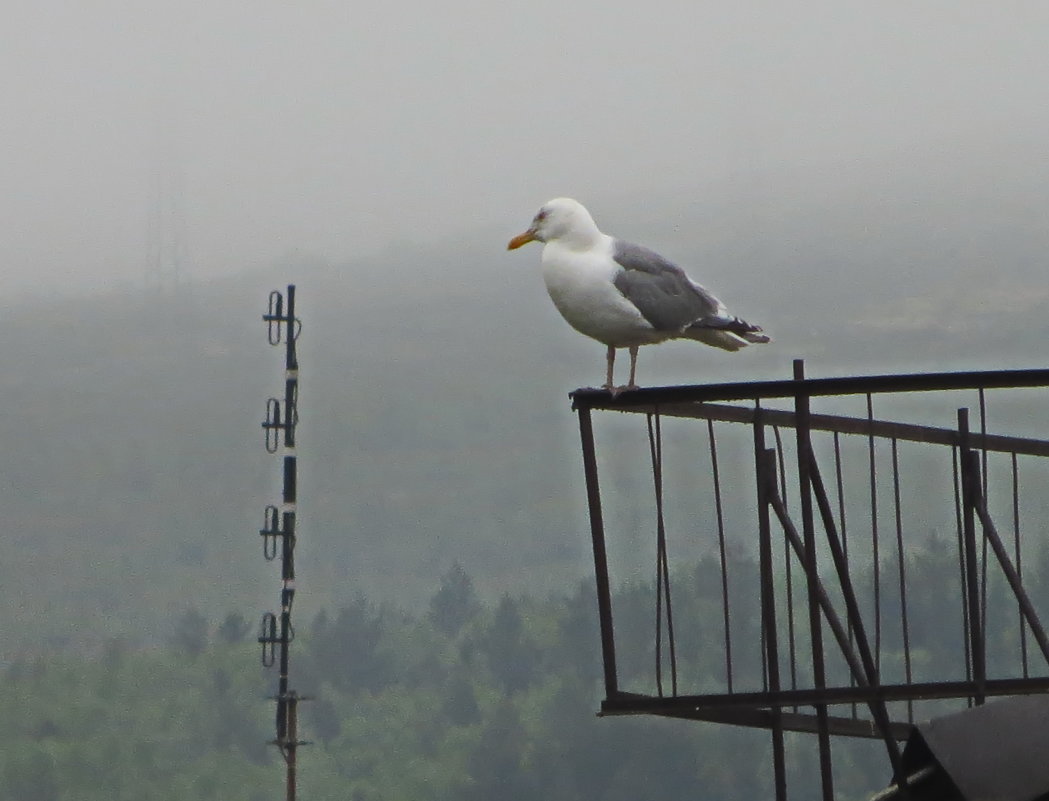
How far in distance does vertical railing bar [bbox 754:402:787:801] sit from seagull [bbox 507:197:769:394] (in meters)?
1.62

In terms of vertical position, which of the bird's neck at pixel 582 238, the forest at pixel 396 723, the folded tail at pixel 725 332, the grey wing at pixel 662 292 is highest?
the bird's neck at pixel 582 238

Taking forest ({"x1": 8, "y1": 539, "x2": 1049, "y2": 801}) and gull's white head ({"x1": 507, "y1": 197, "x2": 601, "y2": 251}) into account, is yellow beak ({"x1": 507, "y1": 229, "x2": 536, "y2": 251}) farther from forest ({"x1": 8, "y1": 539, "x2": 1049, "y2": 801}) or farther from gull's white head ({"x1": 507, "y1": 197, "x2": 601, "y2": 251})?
forest ({"x1": 8, "y1": 539, "x2": 1049, "y2": 801})

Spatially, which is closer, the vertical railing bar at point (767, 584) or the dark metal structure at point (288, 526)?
the vertical railing bar at point (767, 584)

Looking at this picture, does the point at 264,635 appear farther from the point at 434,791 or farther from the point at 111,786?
the point at 111,786

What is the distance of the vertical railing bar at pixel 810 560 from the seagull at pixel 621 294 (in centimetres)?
195

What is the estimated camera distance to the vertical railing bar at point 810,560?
5391 mm

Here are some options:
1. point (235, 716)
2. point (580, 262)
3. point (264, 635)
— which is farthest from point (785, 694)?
point (235, 716)

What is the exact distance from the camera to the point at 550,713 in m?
62.4

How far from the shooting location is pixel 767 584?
5.55 m

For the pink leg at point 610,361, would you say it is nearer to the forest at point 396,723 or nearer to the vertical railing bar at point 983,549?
the vertical railing bar at point 983,549

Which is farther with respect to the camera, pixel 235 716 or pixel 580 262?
pixel 235 716

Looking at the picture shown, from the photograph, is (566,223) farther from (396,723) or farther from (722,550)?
(396,723)

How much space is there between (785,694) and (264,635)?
18.0 meters

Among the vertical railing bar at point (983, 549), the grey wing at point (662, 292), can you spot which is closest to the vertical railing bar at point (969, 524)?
the vertical railing bar at point (983, 549)
